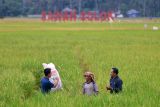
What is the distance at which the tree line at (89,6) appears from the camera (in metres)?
111

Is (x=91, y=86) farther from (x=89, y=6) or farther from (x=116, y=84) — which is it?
(x=89, y=6)

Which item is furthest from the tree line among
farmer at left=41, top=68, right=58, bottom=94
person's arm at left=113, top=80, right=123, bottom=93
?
person's arm at left=113, top=80, right=123, bottom=93

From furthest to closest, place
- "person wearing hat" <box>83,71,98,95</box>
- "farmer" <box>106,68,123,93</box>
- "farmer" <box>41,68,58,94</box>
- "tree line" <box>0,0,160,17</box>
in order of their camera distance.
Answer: "tree line" <box>0,0,160,17</box>, "farmer" <box>41,68,58,94</box>, "farmer" <box>106,68,123,93</box>, "person wearing hat" <box>83,71,98,95</box>

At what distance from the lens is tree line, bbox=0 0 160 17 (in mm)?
110562

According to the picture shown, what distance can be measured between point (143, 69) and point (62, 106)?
7.31 metres

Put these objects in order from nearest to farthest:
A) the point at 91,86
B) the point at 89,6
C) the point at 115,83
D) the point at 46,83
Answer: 1. the point at 91,86
2. the point at 115,83
3. the point at 46,83
4. the point at 89,6

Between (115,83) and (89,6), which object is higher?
(115,83)

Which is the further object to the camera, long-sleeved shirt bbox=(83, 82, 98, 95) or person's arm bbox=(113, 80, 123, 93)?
person's arm bbox=(113, 80, 123, 93)

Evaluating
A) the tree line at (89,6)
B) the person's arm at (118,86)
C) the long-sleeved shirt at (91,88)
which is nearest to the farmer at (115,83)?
the person's arm at (118,86)

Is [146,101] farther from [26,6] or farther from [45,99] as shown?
Result: [26,6]

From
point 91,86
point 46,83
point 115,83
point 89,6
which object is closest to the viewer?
point 91,86

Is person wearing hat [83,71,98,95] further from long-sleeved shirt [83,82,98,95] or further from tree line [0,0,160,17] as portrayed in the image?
tree line [0,0,160,17]

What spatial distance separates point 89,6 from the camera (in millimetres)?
124500

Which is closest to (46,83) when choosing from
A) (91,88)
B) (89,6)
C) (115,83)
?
(91,88)
